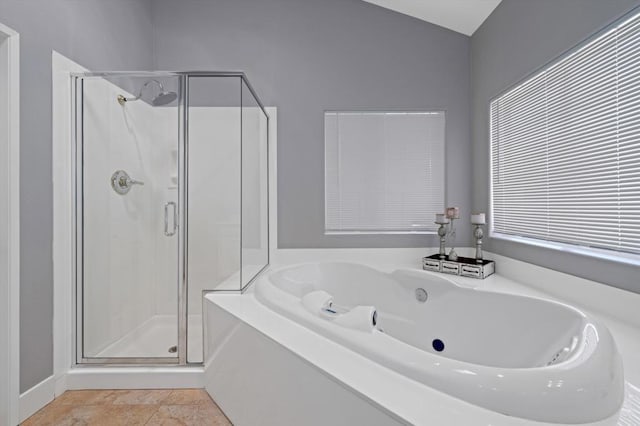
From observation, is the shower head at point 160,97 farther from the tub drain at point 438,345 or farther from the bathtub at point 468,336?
the tub drain at point 438,345

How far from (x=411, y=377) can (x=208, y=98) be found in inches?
68.2

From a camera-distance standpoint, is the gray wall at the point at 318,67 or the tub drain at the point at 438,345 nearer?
the tub drain at the point at 438,345

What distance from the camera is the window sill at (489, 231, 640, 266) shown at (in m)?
1.28

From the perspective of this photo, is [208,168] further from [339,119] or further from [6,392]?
[6,392]

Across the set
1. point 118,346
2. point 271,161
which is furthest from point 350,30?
point 118,346

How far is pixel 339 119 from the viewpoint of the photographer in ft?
8.45

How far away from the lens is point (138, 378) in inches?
66.9

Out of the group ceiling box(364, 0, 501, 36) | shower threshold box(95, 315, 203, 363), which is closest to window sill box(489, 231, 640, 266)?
ceiling box(364, 0, 501, 36)

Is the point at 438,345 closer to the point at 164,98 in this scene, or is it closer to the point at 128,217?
the point at 128,217

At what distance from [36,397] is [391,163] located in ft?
8.61

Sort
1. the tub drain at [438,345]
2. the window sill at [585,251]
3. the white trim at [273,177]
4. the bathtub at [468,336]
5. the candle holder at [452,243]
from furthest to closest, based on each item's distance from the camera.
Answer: the white trim at [273,177] < the candle holder at [452,243] < the tub drain at [438,345] < the window sill at [585,251] < the bathtub at [468,336]

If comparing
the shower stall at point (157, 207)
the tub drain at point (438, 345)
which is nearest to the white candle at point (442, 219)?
the tub drain at point (438, 345)

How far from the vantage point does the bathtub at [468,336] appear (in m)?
0.74

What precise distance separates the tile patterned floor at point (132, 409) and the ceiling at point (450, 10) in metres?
2.99
